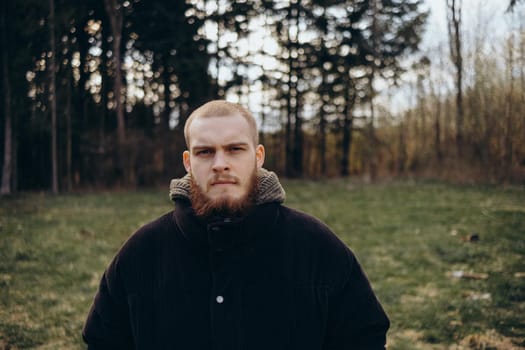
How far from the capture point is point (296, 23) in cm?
2538

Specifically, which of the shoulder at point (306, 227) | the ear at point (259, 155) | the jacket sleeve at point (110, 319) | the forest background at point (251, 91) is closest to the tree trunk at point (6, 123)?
the forest background at point (251, 91)

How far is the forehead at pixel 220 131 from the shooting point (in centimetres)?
218

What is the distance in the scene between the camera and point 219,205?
6.98 feet

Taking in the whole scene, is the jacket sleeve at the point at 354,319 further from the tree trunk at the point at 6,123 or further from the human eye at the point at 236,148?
the tree trunk at the point at 6,123

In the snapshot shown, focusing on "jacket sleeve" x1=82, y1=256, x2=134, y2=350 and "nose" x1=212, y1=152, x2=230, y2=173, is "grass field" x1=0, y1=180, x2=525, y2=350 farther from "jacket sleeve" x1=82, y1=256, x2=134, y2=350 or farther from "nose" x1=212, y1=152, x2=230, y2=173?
"nose" x1=212, y1=152, x2=230, y2=173

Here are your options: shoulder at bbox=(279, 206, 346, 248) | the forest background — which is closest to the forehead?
shoulder at bbox=(279, 206, 346, 248)

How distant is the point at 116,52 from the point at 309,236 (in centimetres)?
1913

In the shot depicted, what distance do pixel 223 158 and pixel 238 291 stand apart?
26.5 inches

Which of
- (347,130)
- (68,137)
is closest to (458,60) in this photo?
(347,130)

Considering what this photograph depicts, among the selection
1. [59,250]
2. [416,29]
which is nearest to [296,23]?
[416,29]

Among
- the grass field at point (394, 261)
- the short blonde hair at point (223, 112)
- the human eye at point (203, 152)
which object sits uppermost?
the short blonde hair at point (223, 112)

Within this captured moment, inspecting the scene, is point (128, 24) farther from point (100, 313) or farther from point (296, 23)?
point (100, 313)

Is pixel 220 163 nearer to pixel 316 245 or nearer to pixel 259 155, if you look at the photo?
pixel 259 155

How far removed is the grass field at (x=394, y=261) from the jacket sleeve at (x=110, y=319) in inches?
96.3
